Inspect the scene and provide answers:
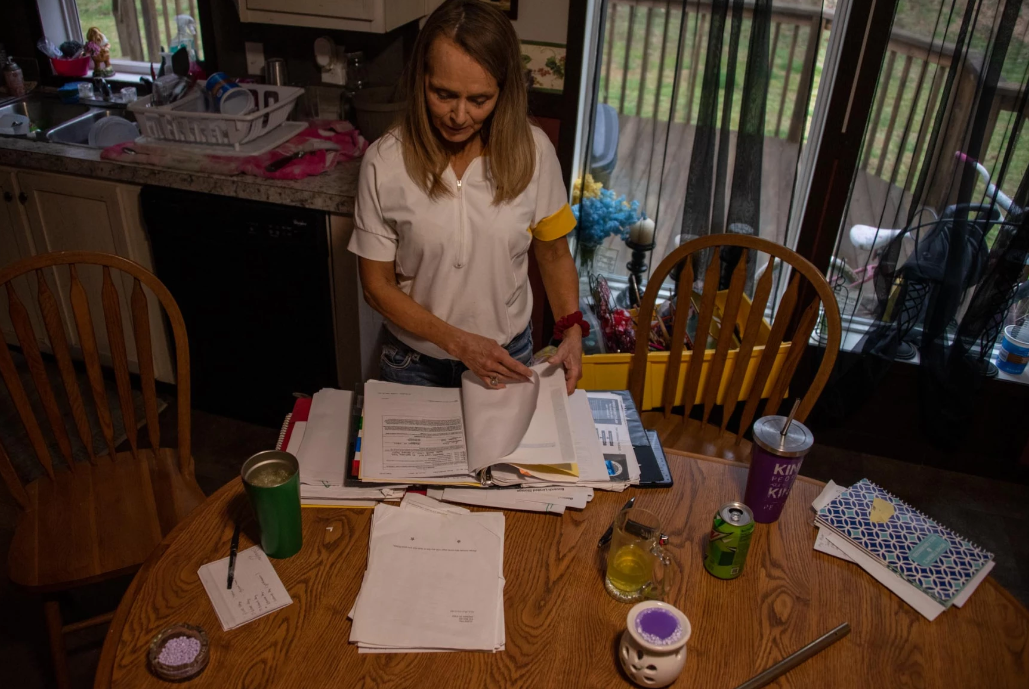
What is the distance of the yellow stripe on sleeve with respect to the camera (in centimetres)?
166

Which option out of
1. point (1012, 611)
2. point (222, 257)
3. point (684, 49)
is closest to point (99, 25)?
point (222, 257)

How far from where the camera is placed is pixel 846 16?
220cm

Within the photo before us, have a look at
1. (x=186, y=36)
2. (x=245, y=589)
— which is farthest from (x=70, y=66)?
Result: (x=245, y=589)

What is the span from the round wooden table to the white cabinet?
1.47m

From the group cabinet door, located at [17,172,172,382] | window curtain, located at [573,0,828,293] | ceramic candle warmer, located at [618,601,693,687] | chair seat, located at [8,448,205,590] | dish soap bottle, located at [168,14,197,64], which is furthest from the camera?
dish soap bottle, located at [168,14,197,64]

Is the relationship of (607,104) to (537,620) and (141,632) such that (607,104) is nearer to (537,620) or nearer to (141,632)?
(537,620)

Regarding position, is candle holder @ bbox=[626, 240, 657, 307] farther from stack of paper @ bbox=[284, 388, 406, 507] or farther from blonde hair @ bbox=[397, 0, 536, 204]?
stack of paper @ bbox=[284, 388, 406, 507]

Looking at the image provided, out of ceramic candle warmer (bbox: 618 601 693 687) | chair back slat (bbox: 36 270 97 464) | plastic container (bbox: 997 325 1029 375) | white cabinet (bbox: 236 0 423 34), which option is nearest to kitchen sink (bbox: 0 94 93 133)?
white cabinet (bbox: 236 0 423 34)

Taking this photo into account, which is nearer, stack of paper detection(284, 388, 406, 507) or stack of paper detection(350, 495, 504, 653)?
stack of paper detection(350, 495, 504, 653)

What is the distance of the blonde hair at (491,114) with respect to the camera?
55.2 inches

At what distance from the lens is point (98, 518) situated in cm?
170

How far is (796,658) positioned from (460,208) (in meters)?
0.96

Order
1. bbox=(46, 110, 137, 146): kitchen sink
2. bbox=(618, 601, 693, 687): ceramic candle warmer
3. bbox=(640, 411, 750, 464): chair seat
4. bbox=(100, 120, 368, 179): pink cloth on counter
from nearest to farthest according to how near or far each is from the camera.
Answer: bbox=(618, 601, 693, 687): ceramic candle warmer < bbox=(640, 411, 750, 464): chair seat < bbox=(100, 120, 368, 179): pink cloth on counter < bbox=(46, 110, 137, 146): kitchen sink

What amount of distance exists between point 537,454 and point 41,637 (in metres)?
1.46
